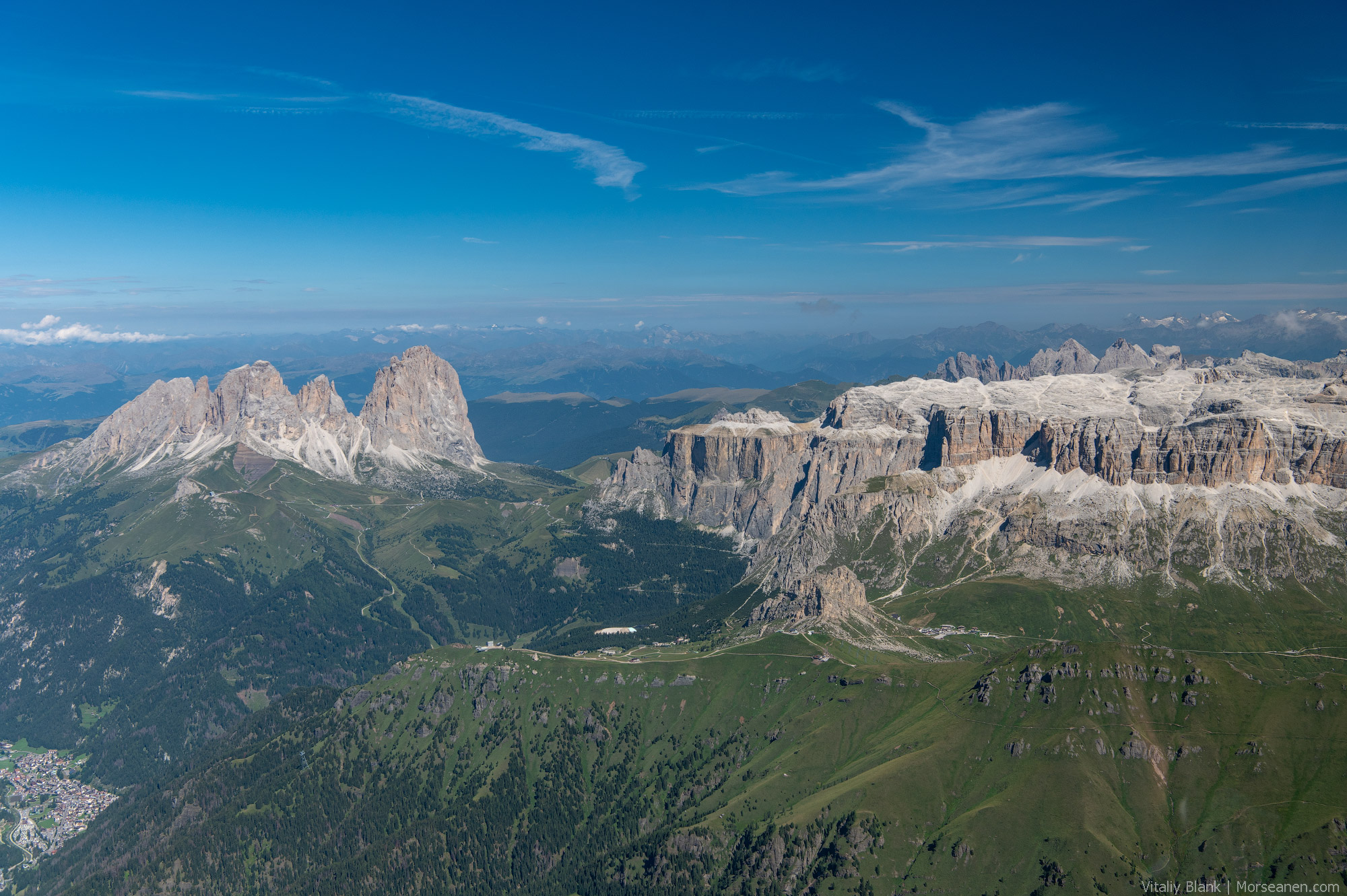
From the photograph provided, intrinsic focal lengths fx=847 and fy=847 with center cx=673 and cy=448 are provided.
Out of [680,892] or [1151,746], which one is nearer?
[1151,746]

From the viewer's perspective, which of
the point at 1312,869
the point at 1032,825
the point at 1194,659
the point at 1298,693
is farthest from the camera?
the point at 1194,659

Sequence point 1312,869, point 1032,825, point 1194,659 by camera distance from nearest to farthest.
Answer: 1. point 1312,869
2. point 1032,825
3. point 1194,659

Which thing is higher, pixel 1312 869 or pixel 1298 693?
A: pixel 1298 693

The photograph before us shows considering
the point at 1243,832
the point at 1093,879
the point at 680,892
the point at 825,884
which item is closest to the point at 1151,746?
the point at 1243,832

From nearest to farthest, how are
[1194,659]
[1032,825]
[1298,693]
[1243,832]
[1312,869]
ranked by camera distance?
[1312,869] < [1243,832] < [1032,825] < [1298,693] < [1194,659]

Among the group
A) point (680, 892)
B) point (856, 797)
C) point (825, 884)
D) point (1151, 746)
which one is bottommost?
point (680, 892)

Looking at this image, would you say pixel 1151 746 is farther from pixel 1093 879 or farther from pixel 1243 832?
pixel 1093 879

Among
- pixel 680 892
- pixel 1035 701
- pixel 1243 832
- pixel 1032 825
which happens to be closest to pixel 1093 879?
pixel 1032 825

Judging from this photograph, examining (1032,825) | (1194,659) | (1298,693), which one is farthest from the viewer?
(1194,659)

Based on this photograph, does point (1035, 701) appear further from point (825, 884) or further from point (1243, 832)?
point (825, 884)
